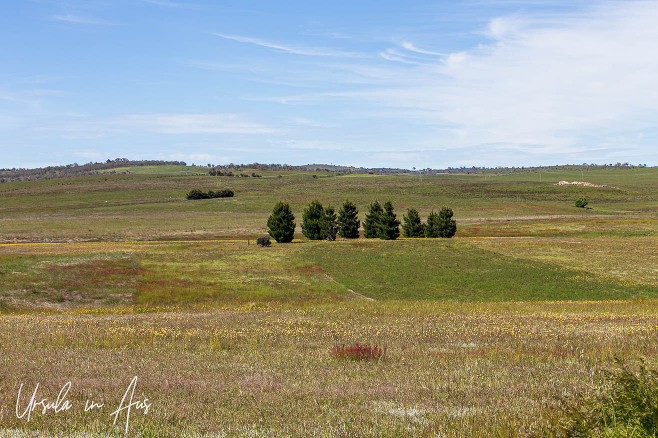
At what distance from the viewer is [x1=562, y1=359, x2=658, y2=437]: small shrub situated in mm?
6410

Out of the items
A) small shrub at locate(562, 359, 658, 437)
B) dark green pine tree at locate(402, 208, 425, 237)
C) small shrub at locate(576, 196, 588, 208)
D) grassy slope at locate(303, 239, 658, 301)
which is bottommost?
grassy slope at locate(303, 239, 658, 301)

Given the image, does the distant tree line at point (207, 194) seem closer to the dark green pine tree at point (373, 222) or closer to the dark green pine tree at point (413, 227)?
the dark green pine tree at point (373, 222)

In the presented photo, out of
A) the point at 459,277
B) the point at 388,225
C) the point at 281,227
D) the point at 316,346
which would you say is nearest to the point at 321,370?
the point at 316,346

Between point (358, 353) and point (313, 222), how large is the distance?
7687 centimetres

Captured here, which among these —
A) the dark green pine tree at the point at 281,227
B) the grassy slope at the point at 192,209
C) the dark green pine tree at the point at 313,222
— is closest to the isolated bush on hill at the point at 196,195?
the grassy slope at the point at 192,209

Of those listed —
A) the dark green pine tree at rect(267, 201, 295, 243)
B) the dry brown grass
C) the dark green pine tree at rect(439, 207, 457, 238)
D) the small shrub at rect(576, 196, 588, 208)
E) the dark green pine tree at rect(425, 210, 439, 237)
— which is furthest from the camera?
the small shrub at rect(576, 196, 588, 208)

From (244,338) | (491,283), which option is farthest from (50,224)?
(244,338)

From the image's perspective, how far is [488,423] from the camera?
7.54m

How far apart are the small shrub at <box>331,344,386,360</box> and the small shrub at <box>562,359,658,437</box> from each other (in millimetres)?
6073

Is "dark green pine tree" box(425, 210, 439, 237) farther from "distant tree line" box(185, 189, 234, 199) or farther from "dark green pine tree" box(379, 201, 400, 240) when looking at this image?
"distant tree line" box(185, 189, 234, 199)

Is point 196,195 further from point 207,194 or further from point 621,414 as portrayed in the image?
point 621,414

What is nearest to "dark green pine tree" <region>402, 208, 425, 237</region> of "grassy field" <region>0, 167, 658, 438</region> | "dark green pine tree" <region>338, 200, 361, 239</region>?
"dark green pine tree" <region>338, 200, 361, 239</region>

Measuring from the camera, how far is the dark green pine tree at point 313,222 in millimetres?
89938

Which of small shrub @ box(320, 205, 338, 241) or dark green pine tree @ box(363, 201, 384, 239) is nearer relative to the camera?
small shrub @ box(320, 205, 338, 241)
